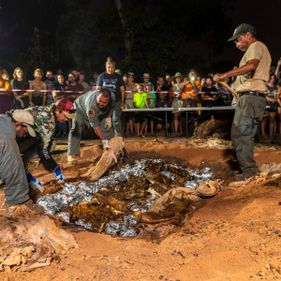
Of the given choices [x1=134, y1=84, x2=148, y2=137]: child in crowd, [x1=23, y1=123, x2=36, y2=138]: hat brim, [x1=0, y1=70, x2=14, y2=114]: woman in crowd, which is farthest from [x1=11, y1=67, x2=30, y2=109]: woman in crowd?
[x1=23, y1=123, x2=36, y2=138]: hat brim

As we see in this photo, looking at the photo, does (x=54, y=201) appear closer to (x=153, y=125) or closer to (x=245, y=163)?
(x=245, y=163)

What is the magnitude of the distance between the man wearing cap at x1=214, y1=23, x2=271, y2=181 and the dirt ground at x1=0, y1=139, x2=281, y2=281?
3.26 ft

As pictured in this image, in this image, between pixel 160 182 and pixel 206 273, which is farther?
pixel 160 182

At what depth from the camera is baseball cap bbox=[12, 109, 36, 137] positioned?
475 centimetres

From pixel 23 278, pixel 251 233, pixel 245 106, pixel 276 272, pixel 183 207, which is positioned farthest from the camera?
pixel 245 106

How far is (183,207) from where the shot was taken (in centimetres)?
496

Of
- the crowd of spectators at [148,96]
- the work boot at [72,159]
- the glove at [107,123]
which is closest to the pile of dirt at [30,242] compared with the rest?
the work boot at [72,159]

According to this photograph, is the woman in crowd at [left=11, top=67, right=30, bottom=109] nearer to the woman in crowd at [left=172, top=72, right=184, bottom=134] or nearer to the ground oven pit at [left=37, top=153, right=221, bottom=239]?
the woman in crowd at [left=172, top=72, right=184, bottom=134]

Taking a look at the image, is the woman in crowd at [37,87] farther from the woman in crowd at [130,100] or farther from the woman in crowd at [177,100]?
the woman in crowd at [177,100]

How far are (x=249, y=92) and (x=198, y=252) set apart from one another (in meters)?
2.71

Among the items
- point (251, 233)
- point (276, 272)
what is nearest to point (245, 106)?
point (251, 233)

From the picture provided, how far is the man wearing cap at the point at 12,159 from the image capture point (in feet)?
14.5

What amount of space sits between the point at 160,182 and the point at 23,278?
131 inches

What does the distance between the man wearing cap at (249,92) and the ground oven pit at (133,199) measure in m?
0.59
